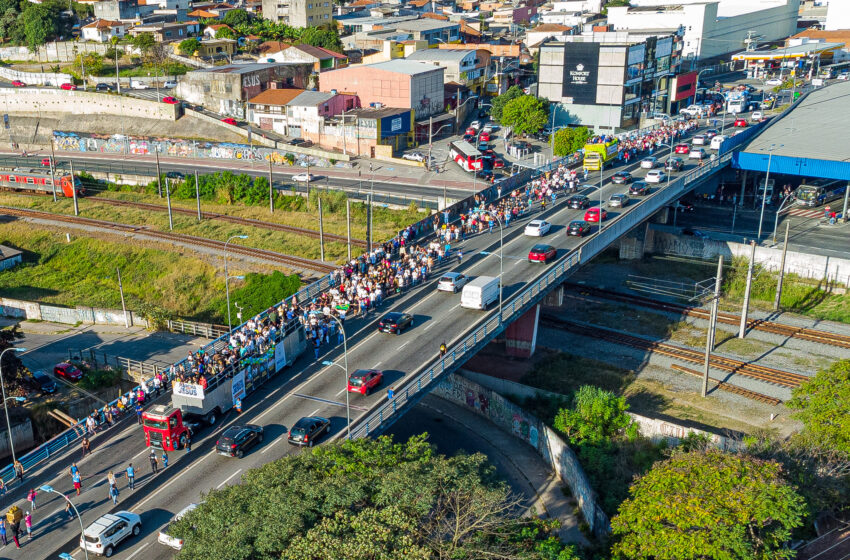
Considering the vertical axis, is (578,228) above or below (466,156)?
below

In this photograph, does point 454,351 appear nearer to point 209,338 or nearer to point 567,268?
point 567,268

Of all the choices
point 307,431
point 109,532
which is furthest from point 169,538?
point 307,431

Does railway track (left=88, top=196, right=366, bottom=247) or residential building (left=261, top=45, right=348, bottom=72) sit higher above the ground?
residential building (left=261, top=45, right=348, bottom=72)

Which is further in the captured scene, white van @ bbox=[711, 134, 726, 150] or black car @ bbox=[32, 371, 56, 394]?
white van @ bbox=[711, 134, 726, 150]

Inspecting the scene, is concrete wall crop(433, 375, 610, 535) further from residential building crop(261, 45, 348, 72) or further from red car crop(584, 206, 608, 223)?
residential building crop(261, 45, 348, 72)

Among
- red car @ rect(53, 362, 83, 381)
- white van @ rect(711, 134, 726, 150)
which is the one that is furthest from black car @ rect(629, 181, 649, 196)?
red car @ rect(53, 362, 83, 381)

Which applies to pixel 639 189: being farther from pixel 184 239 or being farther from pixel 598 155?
pixel 184 239

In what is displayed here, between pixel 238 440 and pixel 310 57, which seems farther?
pixel 310 57
